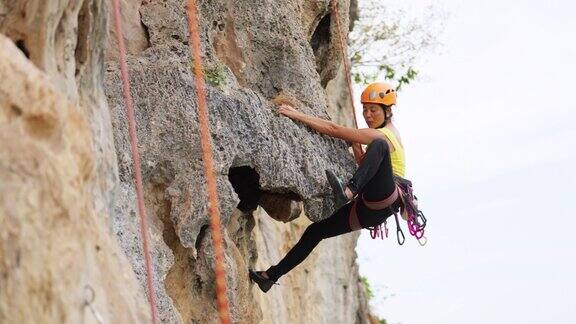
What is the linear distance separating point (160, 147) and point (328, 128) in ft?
5.29

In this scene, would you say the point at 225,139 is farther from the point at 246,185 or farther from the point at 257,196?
the point at 257,196

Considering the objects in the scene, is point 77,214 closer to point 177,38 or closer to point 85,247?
point 85,247

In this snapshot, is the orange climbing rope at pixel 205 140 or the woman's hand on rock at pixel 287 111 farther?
the woman's hand on rock at pixel 287 111

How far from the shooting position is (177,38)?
8297 mm

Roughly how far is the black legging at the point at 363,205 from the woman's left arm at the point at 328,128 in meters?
0.20

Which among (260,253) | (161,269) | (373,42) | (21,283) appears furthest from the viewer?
(373,42)

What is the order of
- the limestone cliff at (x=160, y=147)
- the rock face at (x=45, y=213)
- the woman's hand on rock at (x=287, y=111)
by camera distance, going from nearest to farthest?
the rock face at (x=45, y=213) < the limestone cliff at (x=160, y=147) < the woman's hand on rock at (x=287, y=111)

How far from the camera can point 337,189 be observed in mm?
8367

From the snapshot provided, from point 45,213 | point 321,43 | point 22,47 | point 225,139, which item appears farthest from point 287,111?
point 45,213

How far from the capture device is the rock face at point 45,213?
400 centimetres

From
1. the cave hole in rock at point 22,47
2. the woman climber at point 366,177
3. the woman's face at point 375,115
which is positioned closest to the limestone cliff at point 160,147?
the cave hole in rock at point 22,47

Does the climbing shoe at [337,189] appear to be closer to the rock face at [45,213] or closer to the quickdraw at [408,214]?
the quickdraw at [408,214]

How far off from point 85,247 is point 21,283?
0.45 metres

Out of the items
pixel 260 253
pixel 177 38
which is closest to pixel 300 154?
pixel 177 38
